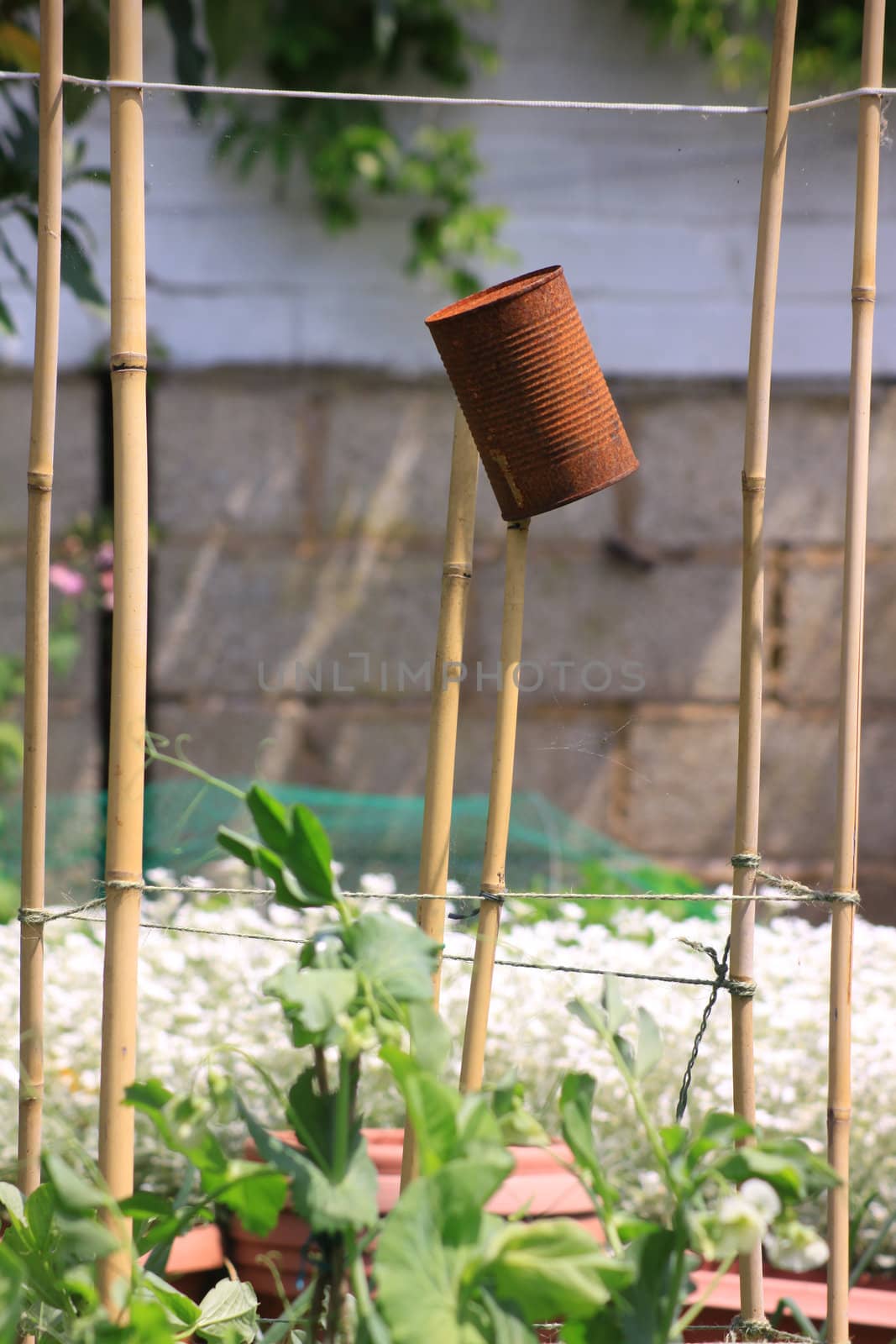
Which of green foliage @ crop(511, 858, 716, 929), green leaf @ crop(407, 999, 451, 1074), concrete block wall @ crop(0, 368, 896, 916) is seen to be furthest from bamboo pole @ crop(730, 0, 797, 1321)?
concrete block wall @ crop(0, 368, 896, 916)

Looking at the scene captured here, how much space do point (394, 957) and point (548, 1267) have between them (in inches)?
6.4

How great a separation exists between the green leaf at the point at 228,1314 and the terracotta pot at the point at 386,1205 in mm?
243

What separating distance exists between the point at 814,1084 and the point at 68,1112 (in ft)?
2.33

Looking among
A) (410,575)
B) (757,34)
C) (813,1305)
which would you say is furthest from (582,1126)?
(757,34)

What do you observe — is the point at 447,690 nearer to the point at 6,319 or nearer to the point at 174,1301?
the point at 174,1301

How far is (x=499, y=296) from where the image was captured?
0.80 metres

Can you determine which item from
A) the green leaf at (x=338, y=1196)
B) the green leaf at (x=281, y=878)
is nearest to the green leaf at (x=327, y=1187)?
the green leaf at (x=338, y=1196)

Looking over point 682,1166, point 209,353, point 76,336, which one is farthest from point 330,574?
point 682,1166

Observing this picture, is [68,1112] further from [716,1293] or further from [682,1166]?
[682,1166]

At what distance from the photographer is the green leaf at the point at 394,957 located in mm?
641

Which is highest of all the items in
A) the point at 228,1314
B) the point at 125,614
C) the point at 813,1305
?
the point at 125,614

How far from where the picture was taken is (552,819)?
5.90ft

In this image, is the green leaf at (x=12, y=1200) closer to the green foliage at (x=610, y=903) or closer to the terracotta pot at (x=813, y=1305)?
the terracotta pot at (x=813, y=1305)

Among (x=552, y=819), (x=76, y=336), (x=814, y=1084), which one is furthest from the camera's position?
(x=76, y=336)
